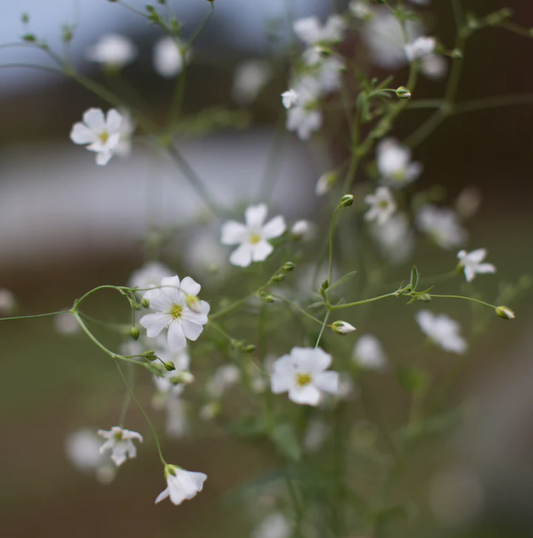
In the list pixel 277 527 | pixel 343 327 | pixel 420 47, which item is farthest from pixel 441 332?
pixel 277 527

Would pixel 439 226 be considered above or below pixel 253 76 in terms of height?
below

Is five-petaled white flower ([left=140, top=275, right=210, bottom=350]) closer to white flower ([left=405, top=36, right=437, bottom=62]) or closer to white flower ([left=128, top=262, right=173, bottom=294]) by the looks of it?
white flower ([left=128, top=262, right=173, bottom=294])

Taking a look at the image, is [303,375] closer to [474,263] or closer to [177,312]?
[177,312]

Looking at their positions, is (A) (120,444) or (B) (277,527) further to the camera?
(B) (277,527)

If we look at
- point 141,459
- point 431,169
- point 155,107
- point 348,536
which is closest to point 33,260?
point 155,107

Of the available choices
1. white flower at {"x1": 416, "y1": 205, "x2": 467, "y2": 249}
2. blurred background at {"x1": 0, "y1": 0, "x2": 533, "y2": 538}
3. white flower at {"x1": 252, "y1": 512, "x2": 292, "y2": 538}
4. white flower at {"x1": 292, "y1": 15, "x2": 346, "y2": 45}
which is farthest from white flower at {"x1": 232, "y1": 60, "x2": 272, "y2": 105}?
white flower at {"x1": 252, "y1": 512, "x2": 292, "y2": 538}
